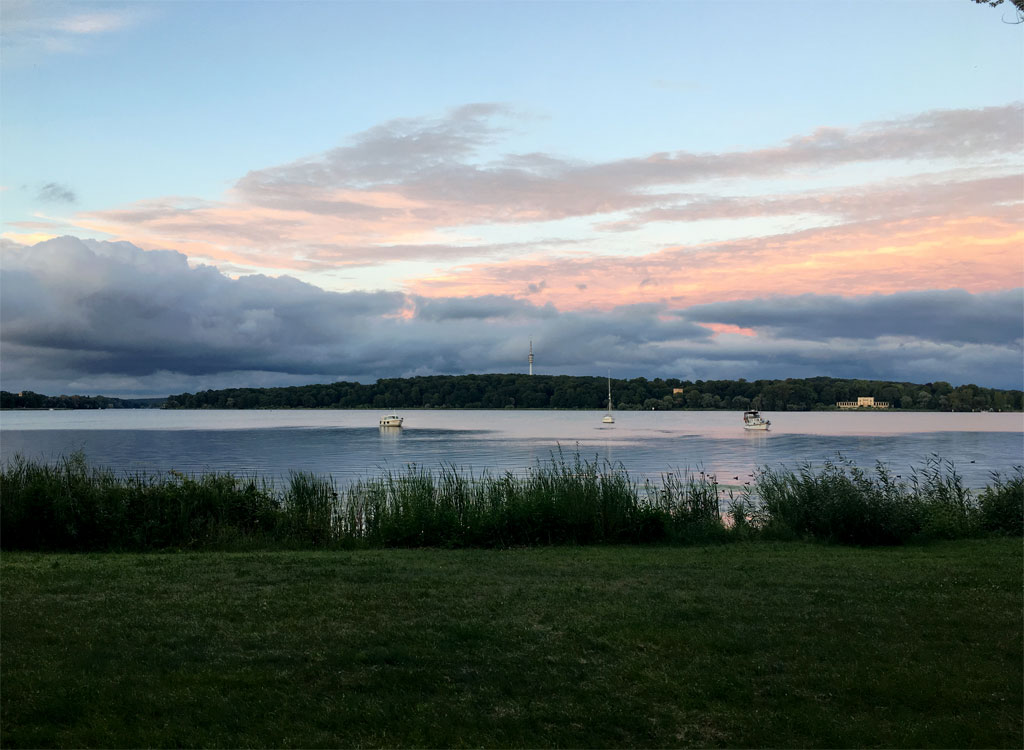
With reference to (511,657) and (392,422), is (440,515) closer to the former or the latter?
(511,657)

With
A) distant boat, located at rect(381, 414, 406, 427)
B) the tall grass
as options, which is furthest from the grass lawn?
distant boat, located at rect(381, 414, 406, 427)

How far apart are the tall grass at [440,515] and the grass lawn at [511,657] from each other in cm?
393

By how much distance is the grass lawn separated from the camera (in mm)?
5660

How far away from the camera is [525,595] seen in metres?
9.68

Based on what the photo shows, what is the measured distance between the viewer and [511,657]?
7.15 meters

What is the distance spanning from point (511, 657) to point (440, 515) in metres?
8.89

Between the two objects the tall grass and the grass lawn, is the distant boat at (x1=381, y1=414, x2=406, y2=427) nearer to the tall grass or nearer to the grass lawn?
the tall grass

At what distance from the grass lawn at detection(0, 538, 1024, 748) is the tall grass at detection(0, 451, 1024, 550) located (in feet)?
12.9

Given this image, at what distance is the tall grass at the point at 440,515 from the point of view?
1517 cm

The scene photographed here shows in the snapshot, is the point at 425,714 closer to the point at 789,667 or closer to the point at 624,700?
the point at 624,700

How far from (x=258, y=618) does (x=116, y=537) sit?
322 inches

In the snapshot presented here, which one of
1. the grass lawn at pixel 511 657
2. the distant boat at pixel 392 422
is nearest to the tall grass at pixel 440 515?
the grass lawn at pixel 511 657

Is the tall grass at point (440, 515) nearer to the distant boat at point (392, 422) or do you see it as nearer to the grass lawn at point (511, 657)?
the grass lawn at point (511, 657)

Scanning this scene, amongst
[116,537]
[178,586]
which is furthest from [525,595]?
[116,537]
